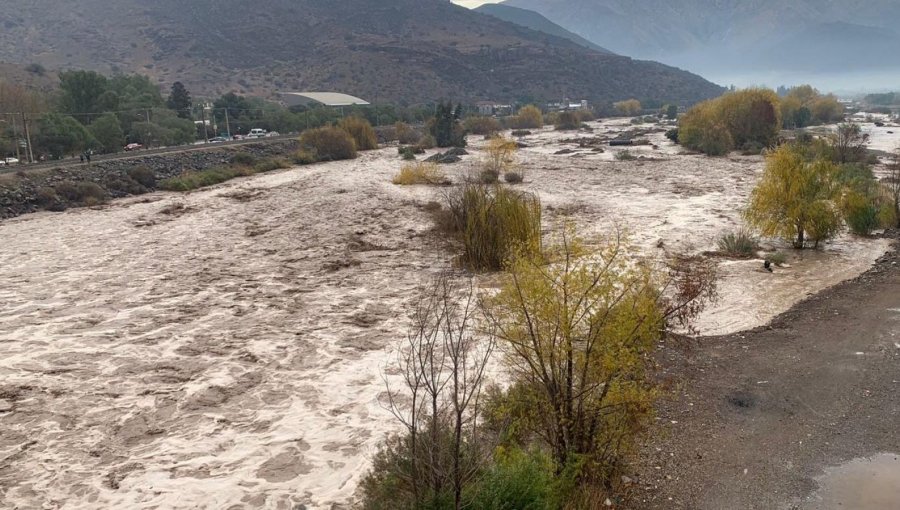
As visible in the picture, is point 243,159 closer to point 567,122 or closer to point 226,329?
point 226,329

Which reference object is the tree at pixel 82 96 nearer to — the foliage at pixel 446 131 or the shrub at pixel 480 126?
the foliage at pixel 446 131

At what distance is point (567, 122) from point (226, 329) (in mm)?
77939

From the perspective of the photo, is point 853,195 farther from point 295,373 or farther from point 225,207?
point 225,207

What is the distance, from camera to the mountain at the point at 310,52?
114500 millimetres

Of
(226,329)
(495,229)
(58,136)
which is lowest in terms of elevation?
(226,329)

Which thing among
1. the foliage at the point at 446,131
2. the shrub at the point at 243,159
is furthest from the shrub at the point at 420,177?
the foliage at the point at 446,131

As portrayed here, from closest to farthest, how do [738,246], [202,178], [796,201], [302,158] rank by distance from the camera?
[796,201] → [738,246] → [202,178] → [302,158]

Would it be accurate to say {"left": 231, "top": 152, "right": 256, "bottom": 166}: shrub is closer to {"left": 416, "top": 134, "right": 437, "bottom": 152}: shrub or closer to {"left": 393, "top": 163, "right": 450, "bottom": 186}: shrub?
{"left": 393, "top": 163, "right": 450, "bottom": 186}: shrub

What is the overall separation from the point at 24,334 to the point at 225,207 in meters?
17.0

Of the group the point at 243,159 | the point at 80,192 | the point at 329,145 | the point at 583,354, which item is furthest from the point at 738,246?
the point at 329,145

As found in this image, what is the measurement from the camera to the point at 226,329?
13.1m

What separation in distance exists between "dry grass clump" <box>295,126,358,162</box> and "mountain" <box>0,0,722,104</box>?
61446 millimetres

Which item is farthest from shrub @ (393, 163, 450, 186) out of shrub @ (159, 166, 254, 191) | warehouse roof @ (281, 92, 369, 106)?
warehouse roof @ (281, 92, 369, 106)

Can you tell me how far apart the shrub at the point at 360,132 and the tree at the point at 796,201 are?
41.8 m
